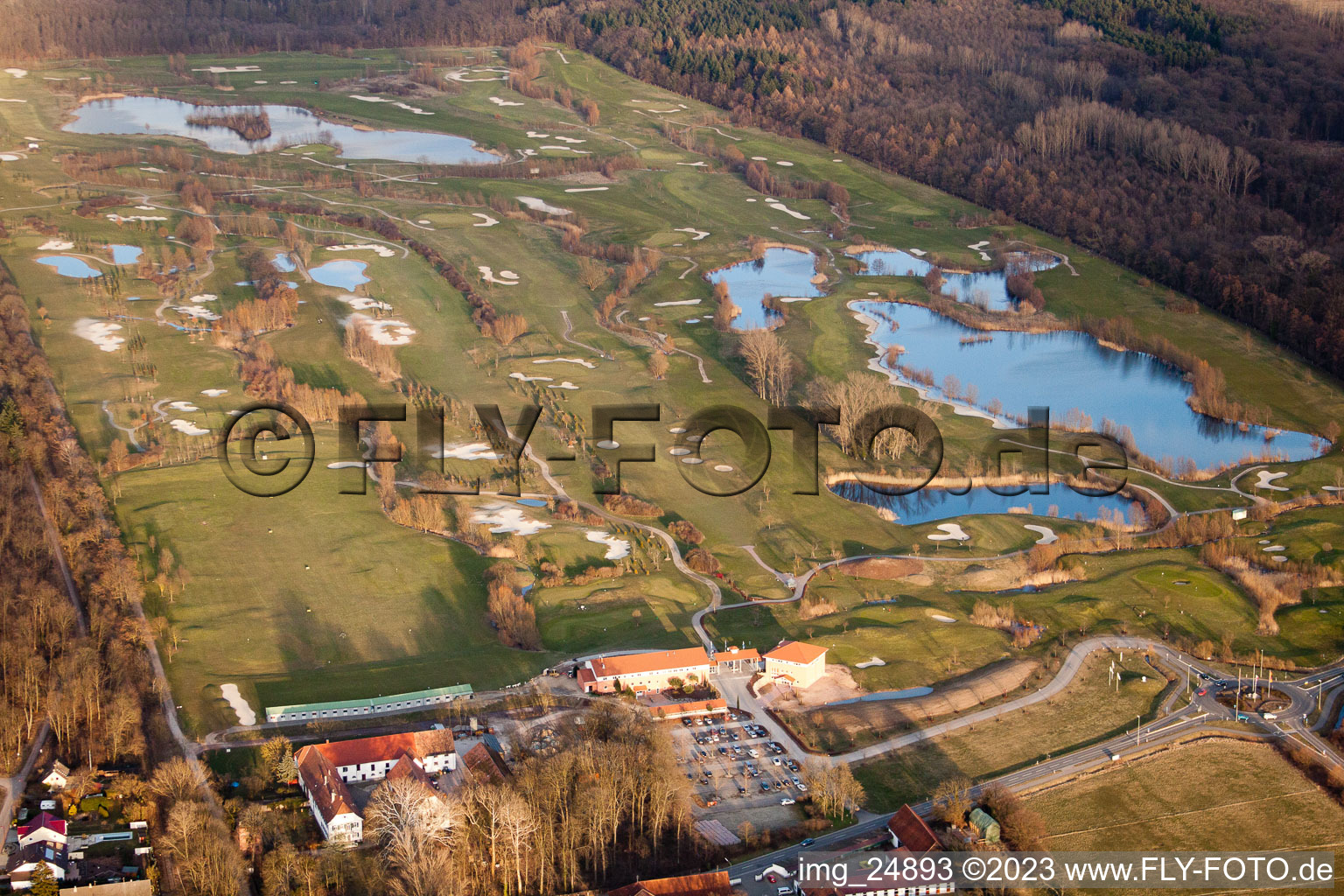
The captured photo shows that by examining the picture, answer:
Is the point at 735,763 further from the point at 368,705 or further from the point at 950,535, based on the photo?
the point at 950,535

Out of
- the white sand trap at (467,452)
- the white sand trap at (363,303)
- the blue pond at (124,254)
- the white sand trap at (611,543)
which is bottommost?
the white sand trap at (611,543)

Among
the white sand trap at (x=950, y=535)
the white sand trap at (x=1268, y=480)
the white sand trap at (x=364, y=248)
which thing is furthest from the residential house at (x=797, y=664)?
the white sand trap at (x=364, y=248)

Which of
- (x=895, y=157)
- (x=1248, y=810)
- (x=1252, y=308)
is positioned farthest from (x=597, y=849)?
(x=895, y=157)

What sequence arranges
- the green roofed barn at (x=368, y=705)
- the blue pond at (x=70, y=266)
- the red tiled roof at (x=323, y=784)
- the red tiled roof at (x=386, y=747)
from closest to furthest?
the red tiled roof at (x=323, y=784) → the red tiled roof at (x=386, y=747) → the green roofed barn at (x=368, y=705) → the blue pond at (x=70, y=266)

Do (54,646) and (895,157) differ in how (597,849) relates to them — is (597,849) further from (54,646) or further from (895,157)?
(895,157)

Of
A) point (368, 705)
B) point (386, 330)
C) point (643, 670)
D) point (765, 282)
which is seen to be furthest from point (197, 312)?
point (643, 670)

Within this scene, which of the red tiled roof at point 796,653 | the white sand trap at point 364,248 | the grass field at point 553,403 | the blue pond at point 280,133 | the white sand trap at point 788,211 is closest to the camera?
the red tiled roof at point 796,653

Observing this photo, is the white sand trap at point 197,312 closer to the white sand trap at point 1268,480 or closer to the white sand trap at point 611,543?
the white sand trap at point 611,543
